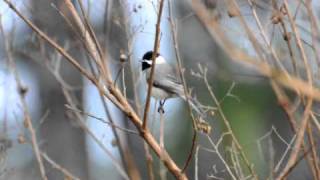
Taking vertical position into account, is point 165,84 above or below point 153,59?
below

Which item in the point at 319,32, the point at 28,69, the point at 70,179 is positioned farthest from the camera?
the point at 28,69

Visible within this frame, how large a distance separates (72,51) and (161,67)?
221 inches

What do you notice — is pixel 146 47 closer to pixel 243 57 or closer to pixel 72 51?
pixel 243 57

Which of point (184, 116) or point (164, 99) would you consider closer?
point (164, 99)

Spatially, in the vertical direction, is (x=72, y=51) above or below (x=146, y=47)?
below

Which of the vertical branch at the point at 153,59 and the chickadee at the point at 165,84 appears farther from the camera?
the chickadee at the point at 165,84

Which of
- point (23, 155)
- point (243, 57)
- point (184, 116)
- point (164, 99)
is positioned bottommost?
point (184, 116)

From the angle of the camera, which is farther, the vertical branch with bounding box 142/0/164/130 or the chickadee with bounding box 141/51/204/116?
the chickadee with bounding box 141/51/204/116

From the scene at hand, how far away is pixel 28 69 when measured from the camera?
11.7m

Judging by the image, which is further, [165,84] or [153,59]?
[165,84]

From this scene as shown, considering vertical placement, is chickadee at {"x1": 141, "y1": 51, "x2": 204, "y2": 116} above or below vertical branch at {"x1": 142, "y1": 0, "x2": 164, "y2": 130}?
below

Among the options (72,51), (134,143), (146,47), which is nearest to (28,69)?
(72,51)

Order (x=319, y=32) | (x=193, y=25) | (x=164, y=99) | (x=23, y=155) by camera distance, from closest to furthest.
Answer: (x=319, y=32), (x=164, y=99), (x=23, y=155), (x=193, y=25)

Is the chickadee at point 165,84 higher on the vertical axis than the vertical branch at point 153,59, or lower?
lower
